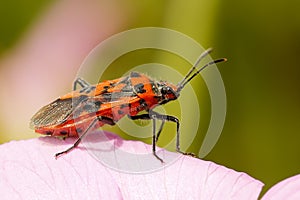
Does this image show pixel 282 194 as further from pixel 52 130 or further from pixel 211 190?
pixel 52 130

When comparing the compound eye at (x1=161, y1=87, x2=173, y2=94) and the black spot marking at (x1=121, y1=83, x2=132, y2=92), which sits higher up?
the compound eye at (x1=161, y1=87, x2=173, y2=94)

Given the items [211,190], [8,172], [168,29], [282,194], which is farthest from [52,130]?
[168,29]

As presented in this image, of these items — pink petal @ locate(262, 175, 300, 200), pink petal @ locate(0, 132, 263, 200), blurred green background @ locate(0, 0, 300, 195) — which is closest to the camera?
pink petal @ locate(262, 175, 300, 200)

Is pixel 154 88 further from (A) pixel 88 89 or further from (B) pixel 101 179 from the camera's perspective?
(B) pixel 101 179

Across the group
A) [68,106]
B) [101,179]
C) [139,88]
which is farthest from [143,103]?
[101,179]

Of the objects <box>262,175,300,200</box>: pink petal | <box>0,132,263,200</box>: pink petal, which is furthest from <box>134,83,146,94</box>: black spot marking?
<box>262,175,300,200</box>: pink petal

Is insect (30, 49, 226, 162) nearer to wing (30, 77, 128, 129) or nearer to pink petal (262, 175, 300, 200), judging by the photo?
wing (30, 77, 128, 129)
